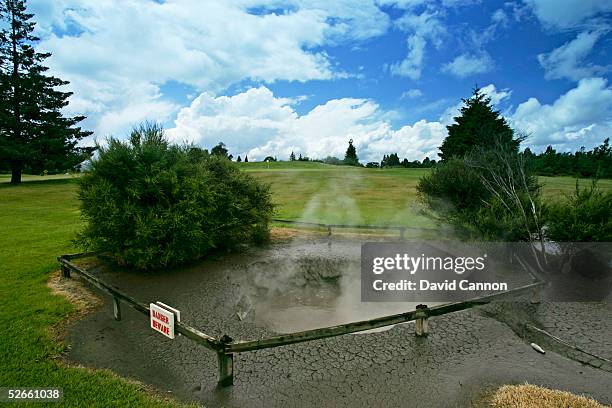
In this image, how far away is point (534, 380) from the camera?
15.7ft

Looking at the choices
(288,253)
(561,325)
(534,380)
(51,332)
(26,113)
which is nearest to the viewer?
(534,380)

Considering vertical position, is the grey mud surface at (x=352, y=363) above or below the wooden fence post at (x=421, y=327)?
below

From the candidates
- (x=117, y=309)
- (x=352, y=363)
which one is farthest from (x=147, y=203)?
(x=352, y=363)

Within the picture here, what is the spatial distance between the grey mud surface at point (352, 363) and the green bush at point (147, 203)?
2554mm

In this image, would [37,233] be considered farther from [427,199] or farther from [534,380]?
[534,380]

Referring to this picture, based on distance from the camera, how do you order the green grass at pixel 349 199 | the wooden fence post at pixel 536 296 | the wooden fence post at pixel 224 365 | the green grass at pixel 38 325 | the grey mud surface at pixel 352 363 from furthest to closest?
the green grass at pixel 349 199 < the wooden fence post at pixel 536 296 < the wooden fence post at pixel 224 365 < the grey mud surface at pixel 352 363 < the green grass at pixel 38 325

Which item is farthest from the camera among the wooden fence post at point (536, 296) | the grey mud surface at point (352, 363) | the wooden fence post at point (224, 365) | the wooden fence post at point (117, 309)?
the wooden fence post at point (536, 296)

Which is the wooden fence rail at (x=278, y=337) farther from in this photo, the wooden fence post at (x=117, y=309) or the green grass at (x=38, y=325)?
the green grass at (x=38, y=325)

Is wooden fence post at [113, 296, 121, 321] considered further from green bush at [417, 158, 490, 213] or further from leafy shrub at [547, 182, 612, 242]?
leafy shrub at [547, 182, 612, 242]

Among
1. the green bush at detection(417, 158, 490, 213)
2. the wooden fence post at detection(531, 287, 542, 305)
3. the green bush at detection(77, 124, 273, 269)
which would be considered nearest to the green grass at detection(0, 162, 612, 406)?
the green bush at detection(417, 158, 490, 213)

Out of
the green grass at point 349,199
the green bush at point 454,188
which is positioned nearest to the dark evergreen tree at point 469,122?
the green grass at point 349,199

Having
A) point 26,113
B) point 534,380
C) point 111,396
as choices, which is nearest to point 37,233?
point 111,396

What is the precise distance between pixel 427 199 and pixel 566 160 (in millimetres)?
52519

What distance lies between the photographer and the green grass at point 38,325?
4359 millimetres
